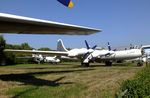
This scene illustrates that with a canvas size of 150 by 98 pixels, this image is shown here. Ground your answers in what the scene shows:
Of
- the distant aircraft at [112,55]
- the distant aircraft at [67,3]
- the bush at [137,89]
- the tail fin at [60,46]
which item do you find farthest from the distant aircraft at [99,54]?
the bush at [137,89]

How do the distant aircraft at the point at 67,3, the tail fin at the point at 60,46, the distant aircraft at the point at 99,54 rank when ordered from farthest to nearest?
the tail fin at the point at 60,46 → the distant aircraft at the point at 99,54 → the distant aircraft at the point at 67,3

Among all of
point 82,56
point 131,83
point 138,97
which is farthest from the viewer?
point 82,56

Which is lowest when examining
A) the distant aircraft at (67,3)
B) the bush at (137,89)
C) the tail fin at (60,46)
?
the bush at (137,89)

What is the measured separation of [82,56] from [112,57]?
435 cm

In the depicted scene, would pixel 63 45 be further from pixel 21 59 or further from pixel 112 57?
pixel 21 59

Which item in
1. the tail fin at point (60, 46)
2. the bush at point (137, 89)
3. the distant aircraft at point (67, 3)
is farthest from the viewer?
the tail fin at point (60, 46)

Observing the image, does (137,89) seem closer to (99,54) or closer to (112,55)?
(99,54)

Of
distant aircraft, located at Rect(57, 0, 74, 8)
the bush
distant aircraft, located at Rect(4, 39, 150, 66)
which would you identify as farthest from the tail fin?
the bush

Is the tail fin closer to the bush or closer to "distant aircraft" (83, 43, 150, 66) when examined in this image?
"distant aircraft" (83, 43, 150, 66)

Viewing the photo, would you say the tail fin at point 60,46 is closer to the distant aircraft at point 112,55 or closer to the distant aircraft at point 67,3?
the distant aircraft at point 112,55

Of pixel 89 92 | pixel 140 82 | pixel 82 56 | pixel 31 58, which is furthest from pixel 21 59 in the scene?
pixel 140 82

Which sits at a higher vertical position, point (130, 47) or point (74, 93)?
point (130, 47)

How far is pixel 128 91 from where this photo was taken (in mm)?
6840

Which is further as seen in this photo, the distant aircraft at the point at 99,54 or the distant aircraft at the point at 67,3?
the distant aircraft at the point at 99,54
